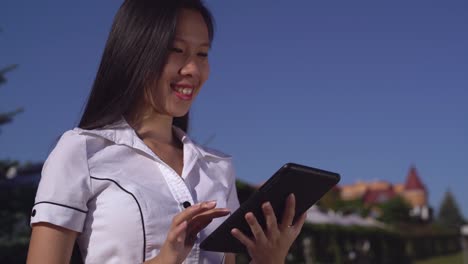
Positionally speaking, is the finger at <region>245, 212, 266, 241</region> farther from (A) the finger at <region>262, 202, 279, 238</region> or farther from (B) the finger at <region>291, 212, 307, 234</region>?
(B) the finger at <region>291, 212, 307, 234</region>

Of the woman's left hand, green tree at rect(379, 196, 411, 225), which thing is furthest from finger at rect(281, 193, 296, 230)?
green tree at rect(379, 196, 411, 225)

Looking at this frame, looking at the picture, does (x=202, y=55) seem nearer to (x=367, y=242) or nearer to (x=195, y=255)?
(x=195, y=255)

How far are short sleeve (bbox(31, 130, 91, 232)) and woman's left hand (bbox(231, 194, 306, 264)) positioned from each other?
446mm

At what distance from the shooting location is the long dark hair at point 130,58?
6.03 feet

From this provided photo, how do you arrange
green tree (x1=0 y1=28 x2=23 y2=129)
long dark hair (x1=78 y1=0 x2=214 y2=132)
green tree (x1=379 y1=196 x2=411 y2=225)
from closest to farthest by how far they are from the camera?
long dark hair (x1=78 y1=0 x2=214 y2=132) → green tree (x1=0 y1=28 x2=23 y2=129) → green tree (x1=379 y1=196 x2=411 y2=225)

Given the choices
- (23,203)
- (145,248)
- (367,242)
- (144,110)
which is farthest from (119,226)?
(367,242)

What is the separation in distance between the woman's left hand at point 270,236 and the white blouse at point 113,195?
17 centimetres

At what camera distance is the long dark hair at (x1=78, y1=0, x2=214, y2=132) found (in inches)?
72.3

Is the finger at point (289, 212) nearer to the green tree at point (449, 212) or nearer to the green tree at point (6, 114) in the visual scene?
the green tree at point (6, 114)

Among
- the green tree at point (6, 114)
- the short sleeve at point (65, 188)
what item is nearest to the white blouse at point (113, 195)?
the short sleeve at point (65, 188)

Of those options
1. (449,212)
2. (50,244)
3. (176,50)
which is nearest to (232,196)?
(176,50)

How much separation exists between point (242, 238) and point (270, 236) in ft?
0.31

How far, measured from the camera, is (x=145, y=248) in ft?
5.60

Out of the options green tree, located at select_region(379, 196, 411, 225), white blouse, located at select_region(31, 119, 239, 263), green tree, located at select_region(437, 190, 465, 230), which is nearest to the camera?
white blouse, located at select_region(31, 119, 239, 263)
